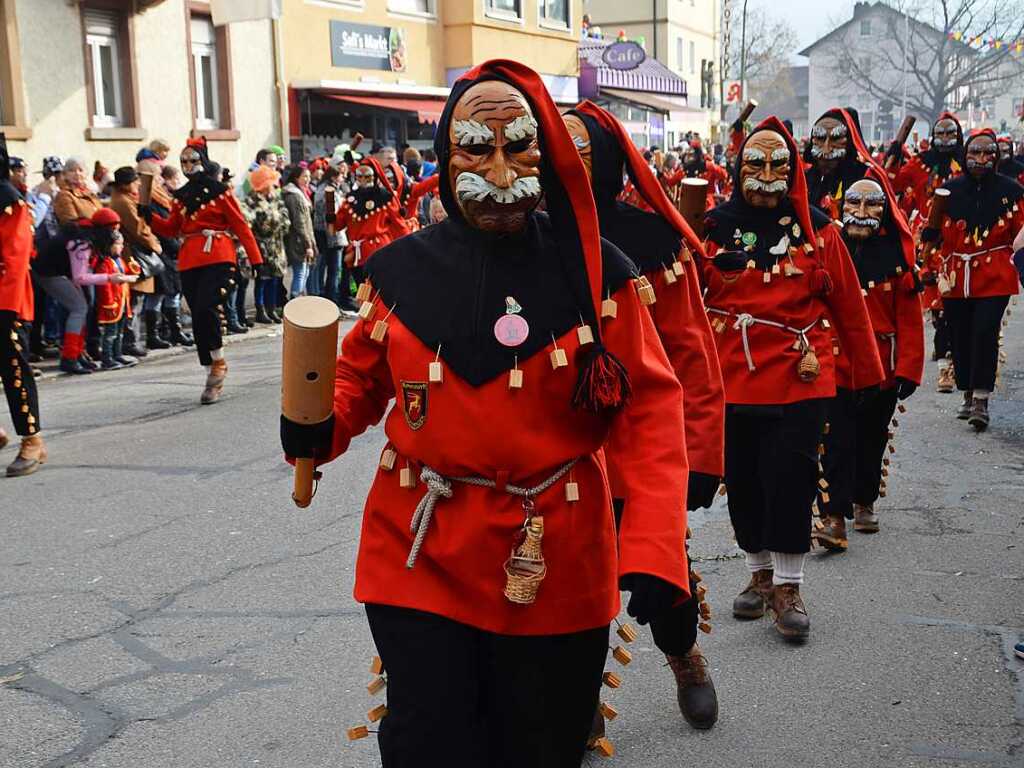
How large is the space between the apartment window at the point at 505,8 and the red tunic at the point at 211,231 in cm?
2022

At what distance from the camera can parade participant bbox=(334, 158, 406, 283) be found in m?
14.3

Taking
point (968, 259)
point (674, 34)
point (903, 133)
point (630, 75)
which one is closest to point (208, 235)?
point (968, 259)

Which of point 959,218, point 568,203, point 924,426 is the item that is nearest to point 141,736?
point 568,203

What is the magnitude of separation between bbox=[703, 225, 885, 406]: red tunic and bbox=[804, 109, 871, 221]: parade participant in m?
2.25

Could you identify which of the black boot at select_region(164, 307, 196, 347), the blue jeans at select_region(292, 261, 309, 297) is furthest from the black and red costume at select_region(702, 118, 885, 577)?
the blue jeans at select_region(292, 261, 309, 297)

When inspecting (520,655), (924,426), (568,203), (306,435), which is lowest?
(924,426)

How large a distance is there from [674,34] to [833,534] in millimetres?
52772

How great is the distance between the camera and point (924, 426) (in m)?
9.66

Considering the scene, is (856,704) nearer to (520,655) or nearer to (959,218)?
(520,655)

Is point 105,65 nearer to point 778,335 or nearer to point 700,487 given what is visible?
point 778,335

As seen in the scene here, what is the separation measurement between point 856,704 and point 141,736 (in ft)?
8.19

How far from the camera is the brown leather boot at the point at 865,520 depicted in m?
6.89

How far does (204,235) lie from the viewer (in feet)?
33.3

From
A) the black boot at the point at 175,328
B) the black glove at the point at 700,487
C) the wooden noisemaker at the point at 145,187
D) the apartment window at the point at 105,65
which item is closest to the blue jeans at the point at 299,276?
the black boot at the point at 175,328
